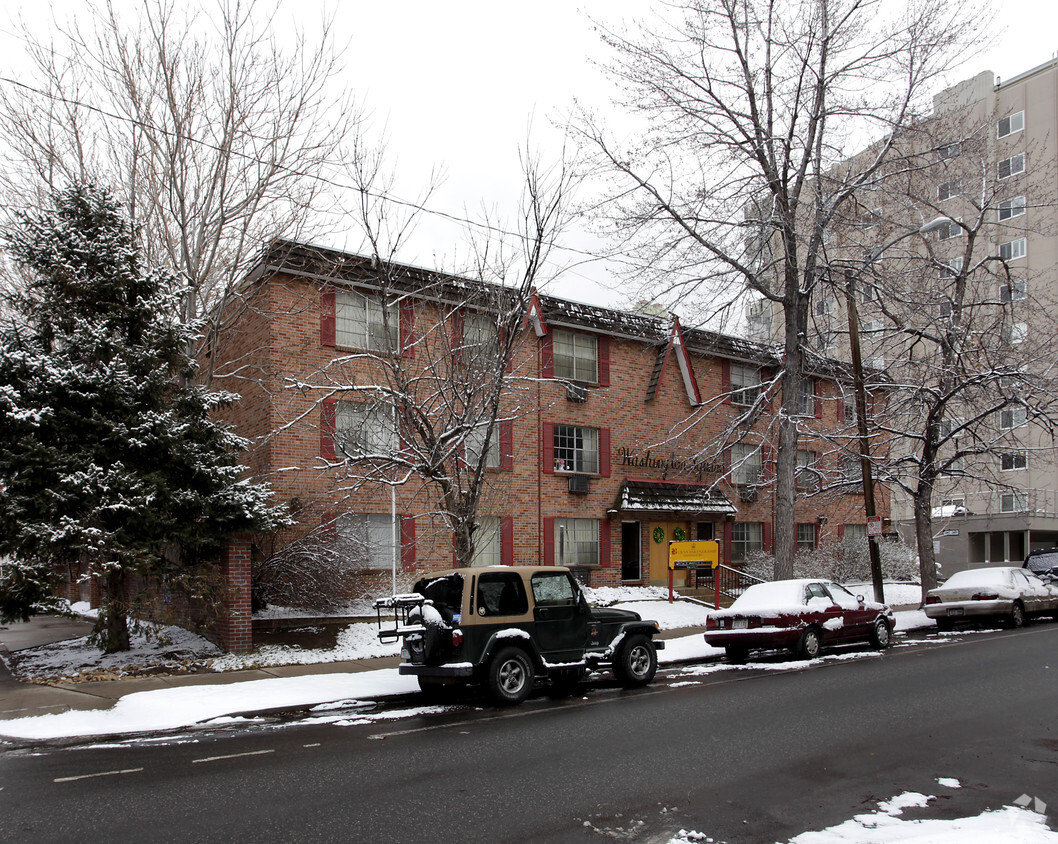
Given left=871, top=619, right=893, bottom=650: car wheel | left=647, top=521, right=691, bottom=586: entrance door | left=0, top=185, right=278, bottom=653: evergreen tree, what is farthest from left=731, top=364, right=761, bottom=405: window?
left=0, top=185, right=278, bottom=653: evergreen tree

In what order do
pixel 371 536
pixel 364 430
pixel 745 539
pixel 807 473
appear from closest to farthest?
pixel 364 430
pixel 371 536
pixel 807 473
pixel 745 539

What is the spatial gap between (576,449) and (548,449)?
1234 millimetres

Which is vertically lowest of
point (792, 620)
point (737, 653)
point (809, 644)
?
point (737, 653)

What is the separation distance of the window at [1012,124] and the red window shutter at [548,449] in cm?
4087

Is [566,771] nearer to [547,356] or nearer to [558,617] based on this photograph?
[558,617]

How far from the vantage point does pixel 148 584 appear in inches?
605

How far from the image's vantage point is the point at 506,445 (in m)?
22.8

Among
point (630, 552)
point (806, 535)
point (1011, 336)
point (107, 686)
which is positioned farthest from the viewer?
point (806, 535)

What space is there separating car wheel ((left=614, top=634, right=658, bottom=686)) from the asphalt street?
1.01 m

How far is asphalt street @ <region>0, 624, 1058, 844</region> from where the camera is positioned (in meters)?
5.72

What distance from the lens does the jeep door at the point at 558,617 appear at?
439 inches

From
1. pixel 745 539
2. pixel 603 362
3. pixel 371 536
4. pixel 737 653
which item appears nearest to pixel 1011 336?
pixel 745 539

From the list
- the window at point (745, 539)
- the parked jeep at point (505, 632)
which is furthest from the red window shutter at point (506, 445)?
the parked jeep at point (505, 632)

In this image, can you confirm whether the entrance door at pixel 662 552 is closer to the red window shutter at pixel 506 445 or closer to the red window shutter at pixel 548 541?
the red window shutter at pixel 548 541
